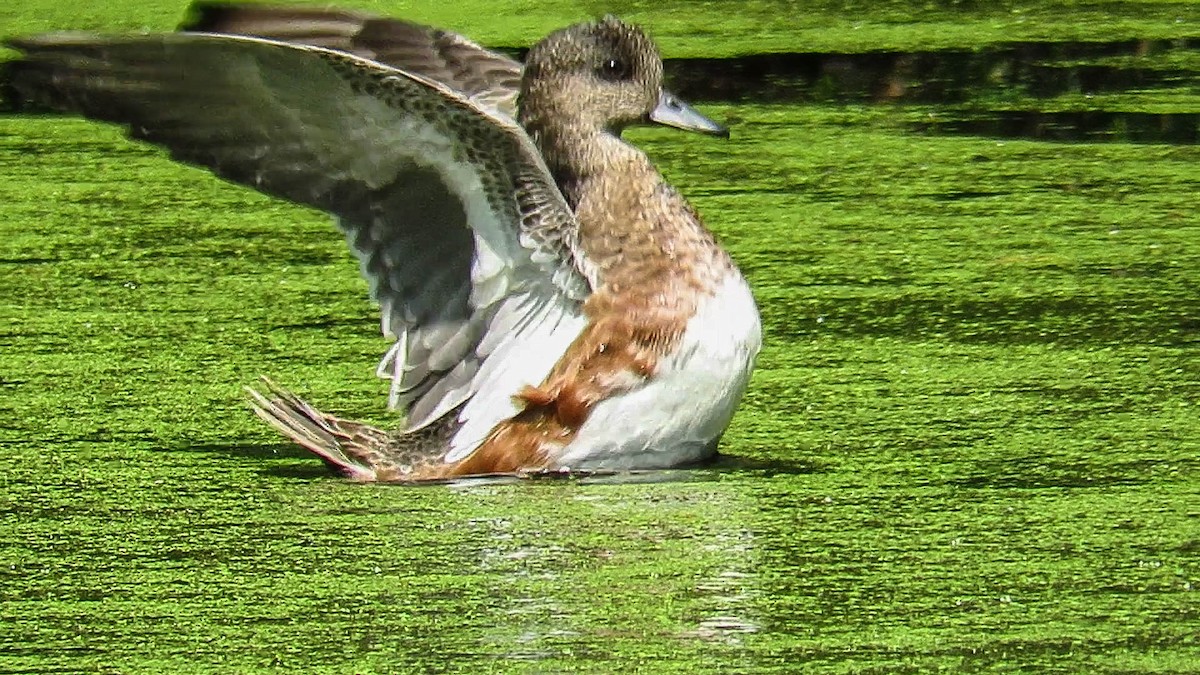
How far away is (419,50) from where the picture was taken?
4672mm

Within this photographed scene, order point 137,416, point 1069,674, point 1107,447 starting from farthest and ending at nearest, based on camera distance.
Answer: point 137,416 < point 1107,447 < point 1069,674

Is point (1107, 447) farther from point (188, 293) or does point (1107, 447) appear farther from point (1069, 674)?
point (188, 293)

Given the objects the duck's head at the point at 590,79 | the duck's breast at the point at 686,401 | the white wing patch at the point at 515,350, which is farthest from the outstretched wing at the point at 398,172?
the duck's head at the point at 590,79

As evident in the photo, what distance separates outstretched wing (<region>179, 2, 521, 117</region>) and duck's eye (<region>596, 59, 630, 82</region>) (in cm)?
44

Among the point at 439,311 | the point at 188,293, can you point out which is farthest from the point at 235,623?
the point at 188,293

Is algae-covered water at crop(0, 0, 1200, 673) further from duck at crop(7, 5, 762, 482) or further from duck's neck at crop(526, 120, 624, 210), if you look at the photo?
duck's neck at crop(526, 120, 624, 210)

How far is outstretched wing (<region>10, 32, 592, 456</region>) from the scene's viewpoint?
3.58 metres

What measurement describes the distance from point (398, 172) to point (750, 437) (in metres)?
0.74

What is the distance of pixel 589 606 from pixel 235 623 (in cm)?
45

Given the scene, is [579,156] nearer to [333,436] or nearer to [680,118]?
[680,118]

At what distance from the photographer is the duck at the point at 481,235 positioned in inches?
142

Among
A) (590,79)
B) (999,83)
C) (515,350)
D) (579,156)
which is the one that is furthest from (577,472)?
(999,83)

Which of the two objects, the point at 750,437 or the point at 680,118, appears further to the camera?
the point at 680,118

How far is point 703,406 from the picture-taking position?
377cm
